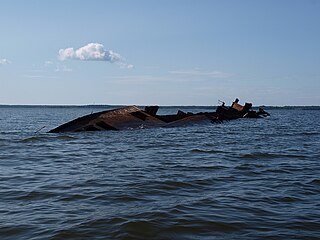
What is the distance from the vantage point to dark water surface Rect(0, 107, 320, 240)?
5465 mm

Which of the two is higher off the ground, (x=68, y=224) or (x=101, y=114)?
(x=101, y=114)

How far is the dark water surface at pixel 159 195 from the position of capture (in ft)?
17.9

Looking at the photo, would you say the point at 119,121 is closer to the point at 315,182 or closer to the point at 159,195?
the point at 315,182

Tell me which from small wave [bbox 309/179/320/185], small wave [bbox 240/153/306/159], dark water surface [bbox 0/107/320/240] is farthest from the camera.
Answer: small wave [bbox 240/153/306/159]

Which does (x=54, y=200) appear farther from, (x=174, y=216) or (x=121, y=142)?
(x=121, y=142)

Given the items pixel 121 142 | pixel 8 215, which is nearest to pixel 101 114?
pixel 121 142

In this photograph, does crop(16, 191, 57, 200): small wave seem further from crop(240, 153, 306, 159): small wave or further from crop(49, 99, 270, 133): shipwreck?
crop(49, 99, 270, 133): shipwreck

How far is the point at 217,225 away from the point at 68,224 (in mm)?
2049

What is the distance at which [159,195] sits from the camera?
7.50 metres

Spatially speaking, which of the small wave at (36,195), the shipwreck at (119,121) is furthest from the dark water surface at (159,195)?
the shipwreck at (119,121)

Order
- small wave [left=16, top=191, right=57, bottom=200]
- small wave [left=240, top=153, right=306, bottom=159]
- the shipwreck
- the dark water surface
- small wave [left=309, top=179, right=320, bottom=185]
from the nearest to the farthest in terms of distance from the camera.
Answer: the dark water surface
small wave [left=16, top=191, right=57, bottom=200]
small wave [left=309, top=179, right=320, bottom=185]
small wave [left=240, top=153, right=306, bottom=159]
the shipwreck

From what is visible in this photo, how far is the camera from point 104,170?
33.7ft

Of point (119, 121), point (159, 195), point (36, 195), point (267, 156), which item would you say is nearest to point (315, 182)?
point (159, 195)

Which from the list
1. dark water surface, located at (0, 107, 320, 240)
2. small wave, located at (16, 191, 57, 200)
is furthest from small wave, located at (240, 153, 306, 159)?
small wave, located at (16, 191, 57, 200)
